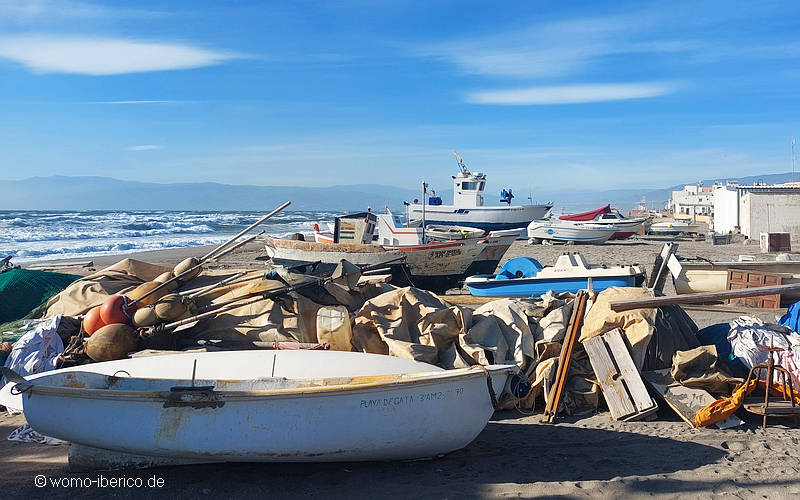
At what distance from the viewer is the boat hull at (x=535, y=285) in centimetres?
1190

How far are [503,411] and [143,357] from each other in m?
3.47

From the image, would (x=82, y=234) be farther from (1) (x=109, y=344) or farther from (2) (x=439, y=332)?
(2) (x=439, y=332)

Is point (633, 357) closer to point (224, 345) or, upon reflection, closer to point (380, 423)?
point (380, 423)

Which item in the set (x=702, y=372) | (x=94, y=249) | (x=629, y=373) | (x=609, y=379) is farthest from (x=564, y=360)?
(x=94, y=249)

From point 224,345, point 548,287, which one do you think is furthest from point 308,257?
point 224,345

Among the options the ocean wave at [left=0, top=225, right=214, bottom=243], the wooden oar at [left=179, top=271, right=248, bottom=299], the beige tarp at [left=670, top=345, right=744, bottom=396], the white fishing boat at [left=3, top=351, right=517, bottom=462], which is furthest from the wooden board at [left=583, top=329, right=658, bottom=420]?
the ocean wave at [left=0, top=225, right=214, bottom=243]

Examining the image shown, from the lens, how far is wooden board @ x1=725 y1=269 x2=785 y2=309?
1225 centimetres

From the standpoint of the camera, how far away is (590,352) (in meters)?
6.60

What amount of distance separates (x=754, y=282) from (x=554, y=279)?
12.5 ft

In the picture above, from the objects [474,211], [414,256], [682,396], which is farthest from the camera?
[474,211]

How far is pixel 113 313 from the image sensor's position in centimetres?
732

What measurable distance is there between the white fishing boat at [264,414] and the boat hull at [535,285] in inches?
280

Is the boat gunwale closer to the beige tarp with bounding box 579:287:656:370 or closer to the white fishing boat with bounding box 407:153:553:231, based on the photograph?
the beige tarp with bounding box 579:287:656:370

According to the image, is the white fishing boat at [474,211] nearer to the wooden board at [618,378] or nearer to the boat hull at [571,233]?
the boat hull at [571,233]
